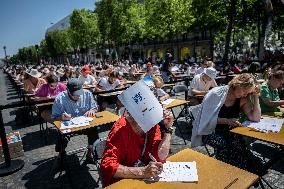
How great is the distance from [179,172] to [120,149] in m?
0.62

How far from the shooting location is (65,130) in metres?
4.78

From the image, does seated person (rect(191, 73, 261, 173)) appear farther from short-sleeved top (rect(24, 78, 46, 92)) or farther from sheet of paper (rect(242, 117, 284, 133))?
short-sleeved top (rect(24, 78, 46, 92))

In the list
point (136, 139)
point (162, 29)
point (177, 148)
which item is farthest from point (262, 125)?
point (162, 29)

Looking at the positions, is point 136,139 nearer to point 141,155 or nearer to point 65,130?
point 141,155

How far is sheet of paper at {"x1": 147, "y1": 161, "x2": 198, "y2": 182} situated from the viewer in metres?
2.65

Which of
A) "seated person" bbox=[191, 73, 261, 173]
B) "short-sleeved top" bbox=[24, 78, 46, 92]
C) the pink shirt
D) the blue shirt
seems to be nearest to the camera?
"seated person" bbox=[191, 73, 261, 173]

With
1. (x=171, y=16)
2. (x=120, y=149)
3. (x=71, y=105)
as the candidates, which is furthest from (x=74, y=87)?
(x=171, y=16)

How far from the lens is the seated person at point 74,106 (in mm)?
5562

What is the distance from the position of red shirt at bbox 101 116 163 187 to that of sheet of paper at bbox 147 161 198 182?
298 millimetres

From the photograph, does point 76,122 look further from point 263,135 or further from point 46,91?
point 46,91

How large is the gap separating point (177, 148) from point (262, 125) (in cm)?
274

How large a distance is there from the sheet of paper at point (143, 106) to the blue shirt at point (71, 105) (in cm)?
345

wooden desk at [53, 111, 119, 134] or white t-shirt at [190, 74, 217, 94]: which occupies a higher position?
white t-shirt at [190, 74, 217, 94]

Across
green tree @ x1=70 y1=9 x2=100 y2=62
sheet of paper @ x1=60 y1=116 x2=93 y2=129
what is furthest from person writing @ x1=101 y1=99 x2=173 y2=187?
green tree @ x1=70 y1=9 x2=100 y2=62
